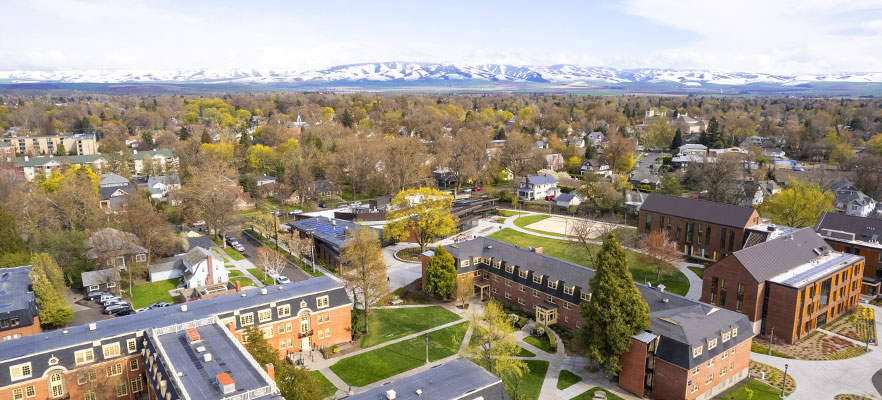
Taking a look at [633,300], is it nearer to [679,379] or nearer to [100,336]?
[679,379]

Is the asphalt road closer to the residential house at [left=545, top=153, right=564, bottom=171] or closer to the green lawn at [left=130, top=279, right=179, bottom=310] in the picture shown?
the green lawn at [left=130, top=279, right=179, bottom=310]

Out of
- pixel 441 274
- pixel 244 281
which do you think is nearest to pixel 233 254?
pixel 244 281

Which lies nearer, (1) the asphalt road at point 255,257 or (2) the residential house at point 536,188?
(1) the asphalt road at point 255,257

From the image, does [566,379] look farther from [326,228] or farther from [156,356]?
[326,228]

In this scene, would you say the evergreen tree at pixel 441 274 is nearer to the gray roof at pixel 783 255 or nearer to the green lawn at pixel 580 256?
the green lawn at pixel 580 256

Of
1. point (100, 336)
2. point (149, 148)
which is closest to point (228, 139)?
point (149, 148)

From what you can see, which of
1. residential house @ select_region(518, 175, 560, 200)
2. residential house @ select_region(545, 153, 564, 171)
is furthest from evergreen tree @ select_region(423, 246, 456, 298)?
residential house @ select_region(545, 153, 564, 171)

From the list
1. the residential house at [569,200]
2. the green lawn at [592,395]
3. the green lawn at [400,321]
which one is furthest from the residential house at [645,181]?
the green lawn at [592,395]
